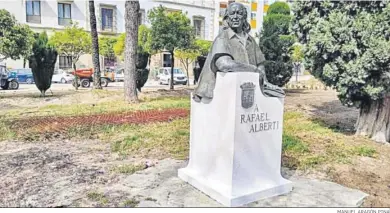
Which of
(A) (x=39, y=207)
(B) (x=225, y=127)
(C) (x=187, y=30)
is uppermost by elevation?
(C) (x=187, y=30)

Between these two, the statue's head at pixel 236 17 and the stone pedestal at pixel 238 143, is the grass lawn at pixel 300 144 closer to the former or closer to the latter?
the stone pedestal at pixel 238 143

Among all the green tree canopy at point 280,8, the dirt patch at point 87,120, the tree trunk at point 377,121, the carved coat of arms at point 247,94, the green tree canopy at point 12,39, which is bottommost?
the dirt patch at point 87,120

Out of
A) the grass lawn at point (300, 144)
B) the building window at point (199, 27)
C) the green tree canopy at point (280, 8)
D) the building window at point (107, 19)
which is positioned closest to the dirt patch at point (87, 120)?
the grass lawn at point (300, 144)

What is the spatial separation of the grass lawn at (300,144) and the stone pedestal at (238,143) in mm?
1018

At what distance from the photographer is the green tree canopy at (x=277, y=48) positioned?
14289 millimetres

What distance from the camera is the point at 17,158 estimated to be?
4.97 m

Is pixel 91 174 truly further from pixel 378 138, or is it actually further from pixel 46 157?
pixel 378 138

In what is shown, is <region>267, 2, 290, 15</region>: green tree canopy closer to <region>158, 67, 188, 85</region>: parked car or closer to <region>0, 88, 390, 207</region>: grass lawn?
<region>0, 88, 390, 207</region>: grass lawn

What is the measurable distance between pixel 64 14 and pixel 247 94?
24.8 meters

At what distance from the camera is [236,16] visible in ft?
11.4

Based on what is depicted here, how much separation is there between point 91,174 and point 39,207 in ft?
3.22

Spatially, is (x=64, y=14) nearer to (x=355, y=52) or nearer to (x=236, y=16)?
(x=355, y=52)
